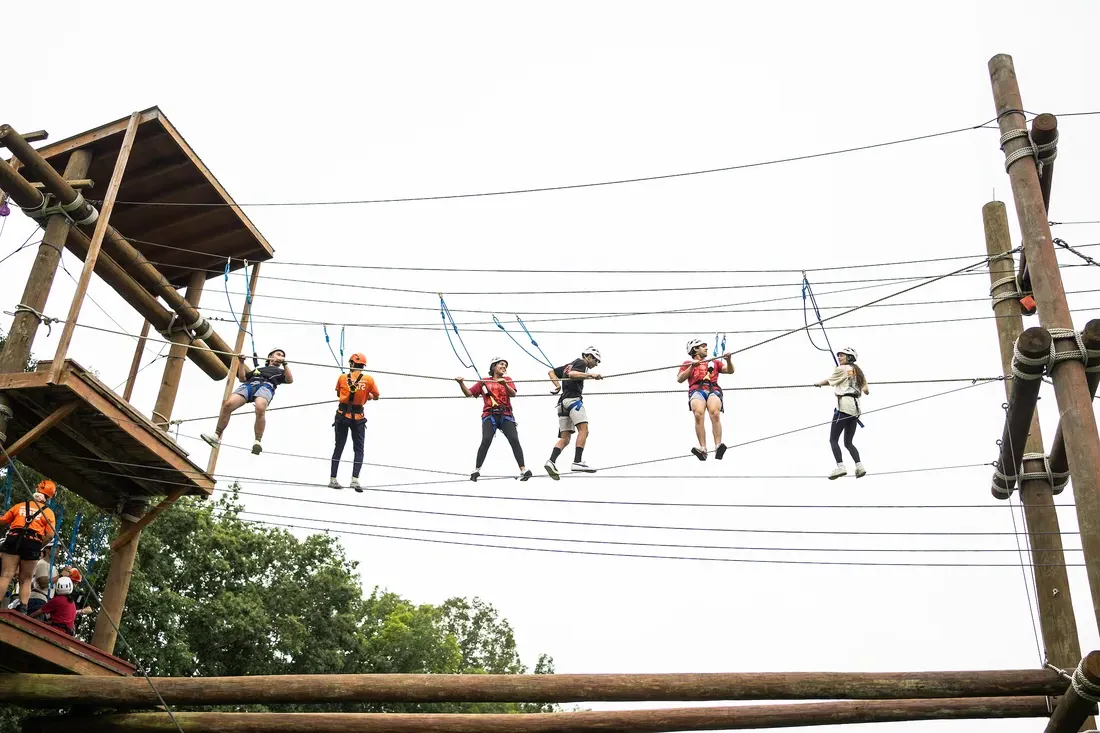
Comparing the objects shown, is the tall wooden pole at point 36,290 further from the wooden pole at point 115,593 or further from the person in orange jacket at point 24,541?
the wooden pole at point 115,593

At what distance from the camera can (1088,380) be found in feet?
27.3

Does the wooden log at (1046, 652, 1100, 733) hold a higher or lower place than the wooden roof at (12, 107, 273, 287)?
lower

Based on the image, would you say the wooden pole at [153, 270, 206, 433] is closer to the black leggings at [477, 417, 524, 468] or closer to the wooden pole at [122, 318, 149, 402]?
the wooden pole at [122, 318, 149, 402]

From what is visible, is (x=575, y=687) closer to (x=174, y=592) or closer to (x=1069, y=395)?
(x=1069, y=395)

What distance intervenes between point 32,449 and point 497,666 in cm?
3311

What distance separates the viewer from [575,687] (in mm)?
8867

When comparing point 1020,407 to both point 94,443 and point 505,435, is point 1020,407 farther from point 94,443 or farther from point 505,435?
point 94,443

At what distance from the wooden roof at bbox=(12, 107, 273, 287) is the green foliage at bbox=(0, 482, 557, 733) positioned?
1067 centimetres

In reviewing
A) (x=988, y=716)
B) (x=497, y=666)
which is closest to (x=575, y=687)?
(x=988, y=716)

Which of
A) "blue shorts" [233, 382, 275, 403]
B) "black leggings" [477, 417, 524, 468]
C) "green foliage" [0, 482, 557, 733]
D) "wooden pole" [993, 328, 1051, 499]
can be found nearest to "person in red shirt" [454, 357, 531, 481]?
"black leggings" [477, 417, 524, 468]

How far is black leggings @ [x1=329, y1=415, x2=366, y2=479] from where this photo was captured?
40.9 ft

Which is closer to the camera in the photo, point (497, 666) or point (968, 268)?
point (968, 268)

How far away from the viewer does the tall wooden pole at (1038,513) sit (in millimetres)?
8266

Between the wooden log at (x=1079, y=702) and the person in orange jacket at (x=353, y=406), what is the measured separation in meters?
8.02
